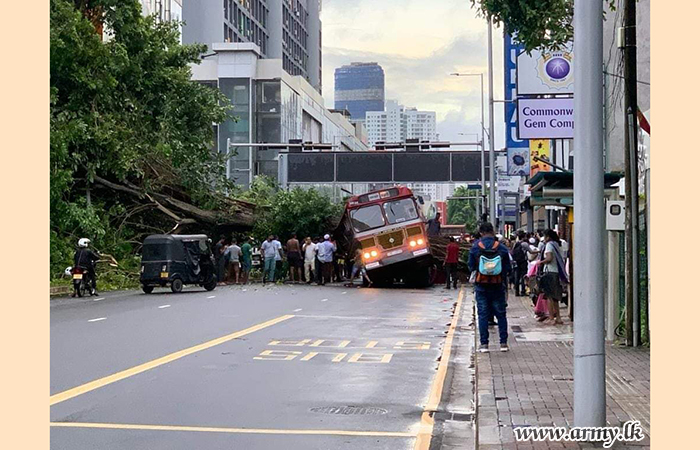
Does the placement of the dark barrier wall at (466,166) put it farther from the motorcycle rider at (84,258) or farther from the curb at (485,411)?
the curb at (485,411)

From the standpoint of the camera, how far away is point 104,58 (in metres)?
35.1

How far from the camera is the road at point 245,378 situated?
909cm

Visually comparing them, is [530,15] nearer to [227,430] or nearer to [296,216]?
[227,430]

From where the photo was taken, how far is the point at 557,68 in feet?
81.1

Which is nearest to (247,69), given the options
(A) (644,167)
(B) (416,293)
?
(B) (416,293)

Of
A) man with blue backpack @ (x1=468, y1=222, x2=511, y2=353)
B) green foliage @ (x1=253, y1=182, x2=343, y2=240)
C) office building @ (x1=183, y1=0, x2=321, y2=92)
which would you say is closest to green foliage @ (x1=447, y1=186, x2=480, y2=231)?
office building @ (x1=183, y1=0, x2=321, y2=92)

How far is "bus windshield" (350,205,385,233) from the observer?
37.0 m

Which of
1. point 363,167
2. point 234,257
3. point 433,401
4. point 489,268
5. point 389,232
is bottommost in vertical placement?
point 433,401

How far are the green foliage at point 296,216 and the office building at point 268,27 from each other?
53.3 meters

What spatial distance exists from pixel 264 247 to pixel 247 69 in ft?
148

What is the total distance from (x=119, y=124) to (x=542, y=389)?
93.5ft

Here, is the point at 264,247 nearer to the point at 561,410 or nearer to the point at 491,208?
the point at 491,208

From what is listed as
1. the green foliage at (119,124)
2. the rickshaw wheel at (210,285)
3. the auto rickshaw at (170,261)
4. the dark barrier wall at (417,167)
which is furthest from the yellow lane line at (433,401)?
the dark barrier wall at (417,167)

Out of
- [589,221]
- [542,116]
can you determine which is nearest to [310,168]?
[542,116]
